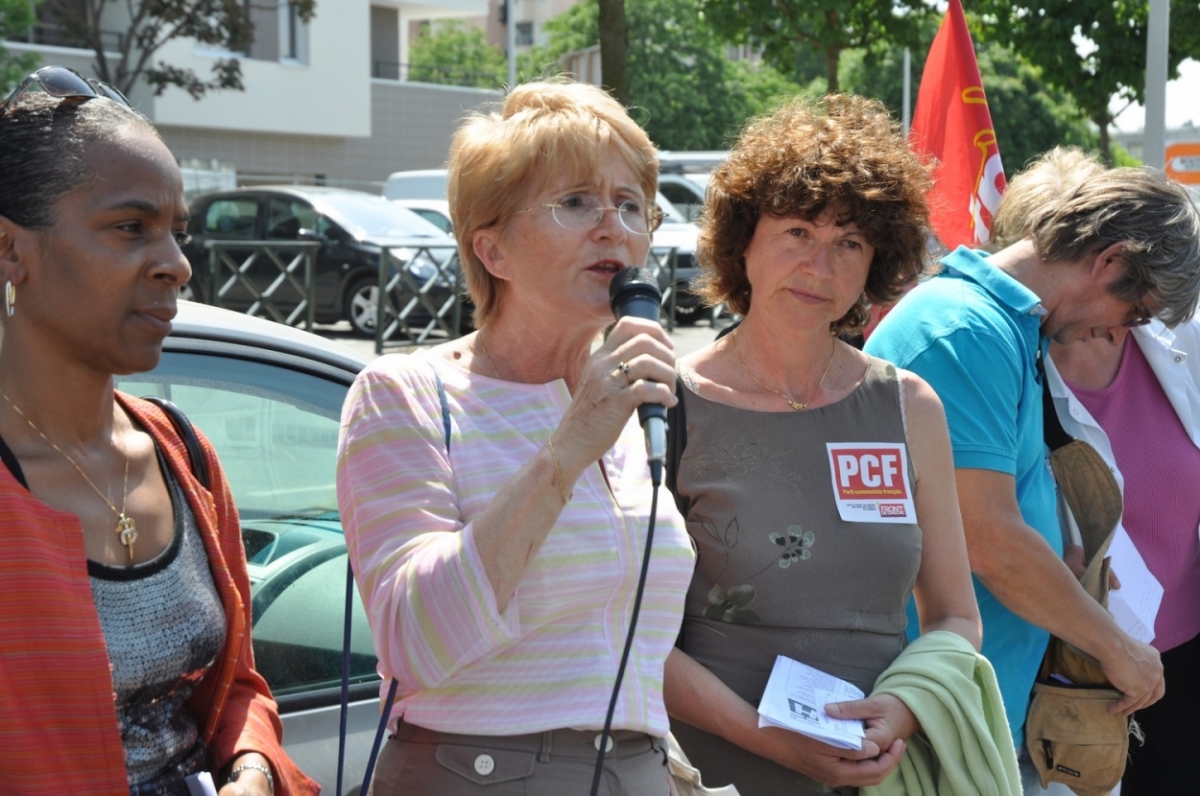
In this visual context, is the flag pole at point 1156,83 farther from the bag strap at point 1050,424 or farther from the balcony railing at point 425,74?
the balcony railing at point 425,74

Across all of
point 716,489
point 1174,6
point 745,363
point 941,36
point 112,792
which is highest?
point 1174,6

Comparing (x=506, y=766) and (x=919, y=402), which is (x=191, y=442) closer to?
(x=506, y=766)

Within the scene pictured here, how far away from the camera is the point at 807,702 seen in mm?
2562

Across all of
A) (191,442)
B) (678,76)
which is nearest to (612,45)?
(191,442)

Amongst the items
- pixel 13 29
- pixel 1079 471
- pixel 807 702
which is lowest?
pixel 807 702

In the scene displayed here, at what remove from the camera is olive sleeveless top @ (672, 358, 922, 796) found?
2.67 m

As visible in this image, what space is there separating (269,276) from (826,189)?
45.3 feet

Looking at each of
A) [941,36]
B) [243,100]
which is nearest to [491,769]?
[941,36]

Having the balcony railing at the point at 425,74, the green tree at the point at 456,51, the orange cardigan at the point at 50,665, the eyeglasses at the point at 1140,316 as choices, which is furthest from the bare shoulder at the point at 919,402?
the green tree at the point at 456,51

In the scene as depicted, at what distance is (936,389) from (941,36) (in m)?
3.19

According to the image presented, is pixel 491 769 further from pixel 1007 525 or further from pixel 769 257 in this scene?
pixel 1007 525

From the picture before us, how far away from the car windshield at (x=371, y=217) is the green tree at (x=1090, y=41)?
716cm

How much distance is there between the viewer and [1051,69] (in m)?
13.7

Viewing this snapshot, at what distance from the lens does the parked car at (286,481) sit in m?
2.72
